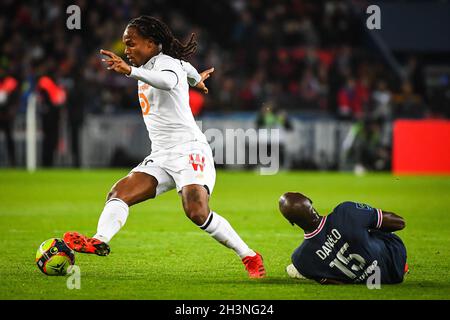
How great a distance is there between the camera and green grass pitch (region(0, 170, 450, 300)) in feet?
23.3

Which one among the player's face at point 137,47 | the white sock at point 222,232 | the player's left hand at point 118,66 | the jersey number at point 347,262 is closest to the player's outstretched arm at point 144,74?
the player's left hand at point 118,66

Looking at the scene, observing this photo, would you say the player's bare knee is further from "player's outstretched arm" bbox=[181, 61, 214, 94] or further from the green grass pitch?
"player's outstretched arm" bbox=[181, 61, 214, 94]

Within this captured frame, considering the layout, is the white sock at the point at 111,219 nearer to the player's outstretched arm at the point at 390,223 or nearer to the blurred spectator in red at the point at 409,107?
the player's outstretched arm at the point at 390,223

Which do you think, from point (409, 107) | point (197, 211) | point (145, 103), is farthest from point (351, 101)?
point (197, 211)

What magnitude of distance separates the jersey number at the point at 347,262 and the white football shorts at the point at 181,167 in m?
1.24

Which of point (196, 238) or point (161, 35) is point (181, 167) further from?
point (196, 238)

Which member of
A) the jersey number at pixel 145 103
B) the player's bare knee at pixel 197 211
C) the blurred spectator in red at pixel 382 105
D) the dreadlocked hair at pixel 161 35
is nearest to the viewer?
the player's bare knee at pixel 197 211

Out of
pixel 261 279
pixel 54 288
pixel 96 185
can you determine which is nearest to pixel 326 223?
pixel 261 279

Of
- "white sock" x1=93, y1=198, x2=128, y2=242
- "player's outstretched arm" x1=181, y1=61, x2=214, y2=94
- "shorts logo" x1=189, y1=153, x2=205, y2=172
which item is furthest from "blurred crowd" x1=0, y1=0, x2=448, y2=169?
"white sock" x1=93, y1=198, x2=128, y2=242

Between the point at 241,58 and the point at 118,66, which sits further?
the point at 241,58

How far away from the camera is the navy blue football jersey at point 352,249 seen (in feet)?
23.5

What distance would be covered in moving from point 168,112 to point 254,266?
1.47 m

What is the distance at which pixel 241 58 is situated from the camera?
86.5 ft

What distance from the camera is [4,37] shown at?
2564 centimetres
